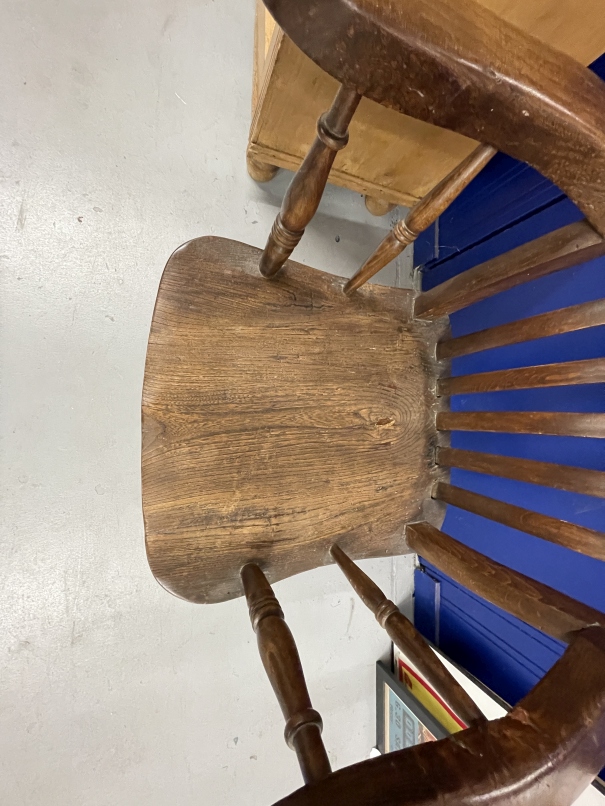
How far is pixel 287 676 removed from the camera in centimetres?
52

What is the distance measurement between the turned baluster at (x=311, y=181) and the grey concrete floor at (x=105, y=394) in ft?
1.77

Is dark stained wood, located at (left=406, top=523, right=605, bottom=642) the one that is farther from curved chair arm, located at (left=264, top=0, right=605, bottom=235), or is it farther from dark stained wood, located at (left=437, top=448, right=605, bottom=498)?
curved chair arm, located at (left=264, top=0, right=605, bottom=235)

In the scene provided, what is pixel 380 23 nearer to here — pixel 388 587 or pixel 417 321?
pixel 417 321

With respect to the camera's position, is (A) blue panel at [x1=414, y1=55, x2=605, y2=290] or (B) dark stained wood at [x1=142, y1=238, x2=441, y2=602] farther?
(A) blue panel at [x1=414, y1=55, x2=605, y2=290]

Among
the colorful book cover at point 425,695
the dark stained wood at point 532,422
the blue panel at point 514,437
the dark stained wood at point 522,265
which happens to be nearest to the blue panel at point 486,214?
the blue panel at point 514,437

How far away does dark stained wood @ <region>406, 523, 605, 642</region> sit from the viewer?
484 mm

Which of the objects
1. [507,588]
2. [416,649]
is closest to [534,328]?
[507,588]

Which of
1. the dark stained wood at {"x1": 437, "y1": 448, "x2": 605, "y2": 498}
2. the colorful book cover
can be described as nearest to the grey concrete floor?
the colorful book cover

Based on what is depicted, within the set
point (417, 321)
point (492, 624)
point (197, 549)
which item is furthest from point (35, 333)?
point (492, 624)

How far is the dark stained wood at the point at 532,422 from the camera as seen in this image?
2.05 feet

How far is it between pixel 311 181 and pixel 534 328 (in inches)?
14.5

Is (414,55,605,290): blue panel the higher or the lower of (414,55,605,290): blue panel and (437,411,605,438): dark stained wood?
the higher

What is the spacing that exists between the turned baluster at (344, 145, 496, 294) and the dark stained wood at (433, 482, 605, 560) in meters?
0.40

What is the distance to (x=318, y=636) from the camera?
122 centimetres
